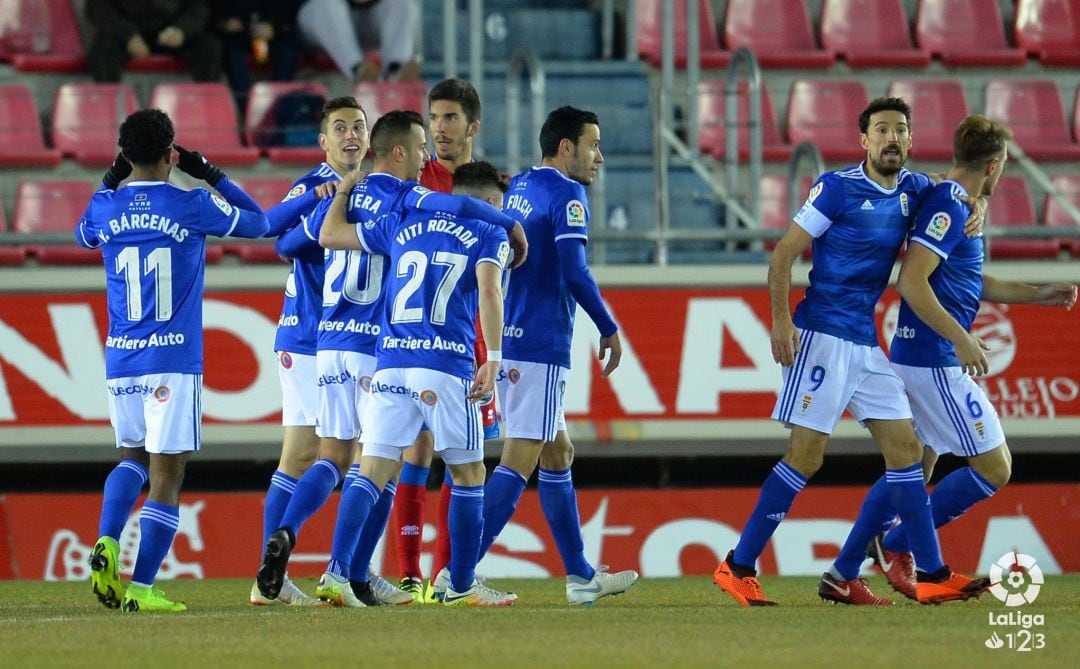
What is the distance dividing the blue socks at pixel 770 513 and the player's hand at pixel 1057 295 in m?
1.39

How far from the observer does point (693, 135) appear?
1134cm

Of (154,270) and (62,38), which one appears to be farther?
(62,38)

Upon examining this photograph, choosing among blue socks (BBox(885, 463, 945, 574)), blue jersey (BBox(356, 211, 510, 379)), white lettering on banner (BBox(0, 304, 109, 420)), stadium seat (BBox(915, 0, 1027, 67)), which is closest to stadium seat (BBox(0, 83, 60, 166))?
white lettering on banner (BBox(0, 304, 109, 420))

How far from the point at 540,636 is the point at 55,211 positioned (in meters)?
6.47

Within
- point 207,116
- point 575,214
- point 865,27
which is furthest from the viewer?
point 865,27

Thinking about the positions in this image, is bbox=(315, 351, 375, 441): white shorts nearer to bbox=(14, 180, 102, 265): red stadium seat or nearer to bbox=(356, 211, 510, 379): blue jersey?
bbox=(356, 211, 510, 379): blue jersey

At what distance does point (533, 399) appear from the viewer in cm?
728

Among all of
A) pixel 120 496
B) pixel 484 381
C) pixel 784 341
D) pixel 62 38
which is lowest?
pixel 120 496

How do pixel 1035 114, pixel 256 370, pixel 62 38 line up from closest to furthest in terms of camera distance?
pixel 256 370, pixel 62 38, pixel 1035 114

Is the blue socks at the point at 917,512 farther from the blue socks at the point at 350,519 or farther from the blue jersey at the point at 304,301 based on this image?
the blue jersey at the point at 304,301

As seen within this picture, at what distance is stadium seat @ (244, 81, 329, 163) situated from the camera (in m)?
11.6

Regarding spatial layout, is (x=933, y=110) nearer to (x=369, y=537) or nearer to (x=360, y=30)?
(x=360, y=30)

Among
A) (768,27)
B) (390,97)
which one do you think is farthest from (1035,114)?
(390,97)

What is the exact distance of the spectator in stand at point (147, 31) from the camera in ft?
40.1
